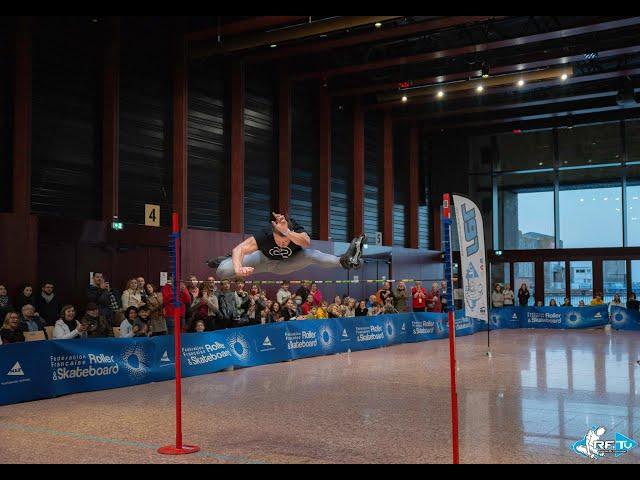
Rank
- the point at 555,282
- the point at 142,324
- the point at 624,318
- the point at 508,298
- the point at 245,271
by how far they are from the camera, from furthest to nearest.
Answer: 1. the point at 555,282
2. the point at 508,298
3. the point at 624,318
4. the point at 142,324
5. the point at 245,271

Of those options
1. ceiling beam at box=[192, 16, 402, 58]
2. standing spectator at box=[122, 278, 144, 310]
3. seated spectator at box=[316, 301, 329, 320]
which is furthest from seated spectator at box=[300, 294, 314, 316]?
ceiling beam at box=[192, 16, 402, 58]

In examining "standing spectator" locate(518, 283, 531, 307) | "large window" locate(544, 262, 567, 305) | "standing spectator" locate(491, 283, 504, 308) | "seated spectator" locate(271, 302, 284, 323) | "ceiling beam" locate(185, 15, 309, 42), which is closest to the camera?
"ceiling beam" locate(185, 15, 309, 42)

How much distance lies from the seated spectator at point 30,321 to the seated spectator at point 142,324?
1.68 meters

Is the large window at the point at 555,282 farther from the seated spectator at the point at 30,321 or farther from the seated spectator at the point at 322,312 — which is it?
the seated spectator at the point at 30,321

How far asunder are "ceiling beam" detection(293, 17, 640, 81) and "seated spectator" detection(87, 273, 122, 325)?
10.7 meters

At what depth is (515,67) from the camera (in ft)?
74.0

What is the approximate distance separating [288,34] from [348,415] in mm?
11824

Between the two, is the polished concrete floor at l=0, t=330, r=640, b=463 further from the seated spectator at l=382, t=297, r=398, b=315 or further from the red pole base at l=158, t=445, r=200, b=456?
the seated spectator at l=382, t=297, r=398, b=315

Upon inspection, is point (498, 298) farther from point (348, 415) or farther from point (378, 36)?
point (348, 415)

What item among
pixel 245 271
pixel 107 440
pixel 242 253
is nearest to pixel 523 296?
pixel 242 253

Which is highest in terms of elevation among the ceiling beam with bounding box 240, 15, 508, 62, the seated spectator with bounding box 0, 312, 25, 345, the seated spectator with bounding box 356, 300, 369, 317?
the ceiling beam with bounding box 240, 15, 508, 62

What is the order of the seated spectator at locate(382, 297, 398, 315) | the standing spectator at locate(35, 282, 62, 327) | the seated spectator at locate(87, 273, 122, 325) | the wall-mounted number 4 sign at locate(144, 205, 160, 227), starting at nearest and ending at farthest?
the standing spectator at locate(35, 282, 62, 327) < the seated spectator at locate(87, 273, 122, 325) < the wall-mounted number 4 sign at locate(144, 205, 160, 227) < the seated spectator at locate(382, 297, 398, 315)

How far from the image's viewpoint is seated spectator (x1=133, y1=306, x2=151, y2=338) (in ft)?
46.5

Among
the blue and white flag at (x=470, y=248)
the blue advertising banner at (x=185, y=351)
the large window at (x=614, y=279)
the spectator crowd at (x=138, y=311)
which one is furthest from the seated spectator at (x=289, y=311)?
the large window at (x=614, y=279)
